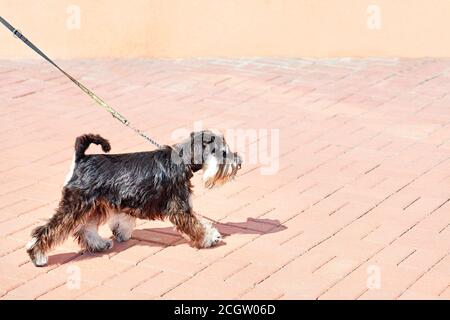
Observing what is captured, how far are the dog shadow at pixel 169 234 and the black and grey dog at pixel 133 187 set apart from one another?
137 millimetres

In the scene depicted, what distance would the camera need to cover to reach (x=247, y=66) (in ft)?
33.4

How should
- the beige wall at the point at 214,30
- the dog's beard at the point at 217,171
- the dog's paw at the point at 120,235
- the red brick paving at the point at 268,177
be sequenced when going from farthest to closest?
the beige wall at the point at 214,30 < the dog's paw at the point at 120,235 < the dog's beard at the point at 217,171 < the red brick paving at the point at 268,177

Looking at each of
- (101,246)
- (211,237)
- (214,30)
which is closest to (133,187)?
(101,246)

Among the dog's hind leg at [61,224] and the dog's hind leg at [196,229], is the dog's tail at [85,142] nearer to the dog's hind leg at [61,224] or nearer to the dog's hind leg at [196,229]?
the dog's hind leg at [61,224]

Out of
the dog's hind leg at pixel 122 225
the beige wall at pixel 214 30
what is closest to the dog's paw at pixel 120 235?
the dog's hind leg at pixel 122 225

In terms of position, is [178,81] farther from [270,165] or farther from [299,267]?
[299,267]

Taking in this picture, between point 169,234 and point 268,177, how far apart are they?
1.26m

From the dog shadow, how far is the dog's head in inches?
20.7

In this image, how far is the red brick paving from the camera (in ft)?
17.6

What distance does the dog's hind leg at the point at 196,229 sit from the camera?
5590 millimetres

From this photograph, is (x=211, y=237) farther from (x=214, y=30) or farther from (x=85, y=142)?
(x=214, y=30)

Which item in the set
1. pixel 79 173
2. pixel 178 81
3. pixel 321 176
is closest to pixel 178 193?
pixel 79 173

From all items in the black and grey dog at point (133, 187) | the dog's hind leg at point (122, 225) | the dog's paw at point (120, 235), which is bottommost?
the dog's paw at point (120, 235)

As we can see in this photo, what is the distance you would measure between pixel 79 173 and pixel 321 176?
2.25 meters
